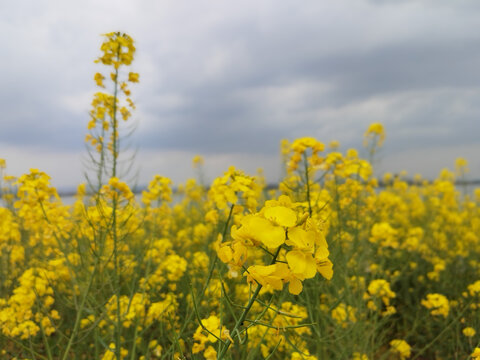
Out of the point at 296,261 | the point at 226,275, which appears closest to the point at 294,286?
the point at 296,261

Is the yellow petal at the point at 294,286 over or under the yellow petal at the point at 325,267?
under

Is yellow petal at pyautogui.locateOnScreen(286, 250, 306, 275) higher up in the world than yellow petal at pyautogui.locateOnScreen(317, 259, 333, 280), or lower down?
higher up

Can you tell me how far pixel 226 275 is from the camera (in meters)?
2.16

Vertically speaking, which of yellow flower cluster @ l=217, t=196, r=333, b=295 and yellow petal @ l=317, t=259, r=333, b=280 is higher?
yellow flower cluster @ l=217, t=196, r=333, b=295

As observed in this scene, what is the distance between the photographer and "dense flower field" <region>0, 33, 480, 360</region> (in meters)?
0.85

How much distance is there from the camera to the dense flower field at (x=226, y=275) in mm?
855

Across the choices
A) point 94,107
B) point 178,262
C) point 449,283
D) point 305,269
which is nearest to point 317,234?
point 305,269

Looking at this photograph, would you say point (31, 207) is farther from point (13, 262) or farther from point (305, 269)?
point (305, 269)

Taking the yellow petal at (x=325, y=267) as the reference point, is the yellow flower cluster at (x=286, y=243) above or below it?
above

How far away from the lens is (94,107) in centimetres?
261

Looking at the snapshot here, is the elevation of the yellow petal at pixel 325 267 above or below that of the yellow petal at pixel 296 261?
below

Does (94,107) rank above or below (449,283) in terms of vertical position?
above

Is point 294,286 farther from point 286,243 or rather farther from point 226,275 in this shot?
point 226,275

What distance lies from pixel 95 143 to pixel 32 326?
1.29m
